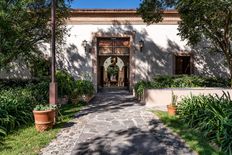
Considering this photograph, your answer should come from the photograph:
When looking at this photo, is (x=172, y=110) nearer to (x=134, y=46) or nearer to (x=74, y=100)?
(x=74, y=100)

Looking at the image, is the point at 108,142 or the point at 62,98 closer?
the point at 108,142

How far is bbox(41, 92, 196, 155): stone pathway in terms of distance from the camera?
6922mm

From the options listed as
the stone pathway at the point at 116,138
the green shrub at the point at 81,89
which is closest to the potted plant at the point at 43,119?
the stone pathway at the point at 116,138

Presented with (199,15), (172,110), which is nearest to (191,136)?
(172,110)

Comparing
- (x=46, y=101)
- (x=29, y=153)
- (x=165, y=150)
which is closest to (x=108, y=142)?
(x=165, y=150)

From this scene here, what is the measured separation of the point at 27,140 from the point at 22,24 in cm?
755

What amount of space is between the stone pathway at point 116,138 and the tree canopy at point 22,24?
5.06 meters

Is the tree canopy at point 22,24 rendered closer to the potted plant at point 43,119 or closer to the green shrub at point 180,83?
the potted plant at point 43,119

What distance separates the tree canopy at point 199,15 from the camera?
12.2m

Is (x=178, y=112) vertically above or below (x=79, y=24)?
below

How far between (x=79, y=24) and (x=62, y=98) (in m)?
7.79

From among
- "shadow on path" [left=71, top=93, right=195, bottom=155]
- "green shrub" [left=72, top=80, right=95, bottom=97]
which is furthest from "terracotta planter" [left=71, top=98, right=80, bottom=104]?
"shadow on path" [left=71, top=93, right=195, bottom=155]

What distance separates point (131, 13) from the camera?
21.2 meters

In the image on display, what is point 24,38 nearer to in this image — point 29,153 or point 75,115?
point 75,115
